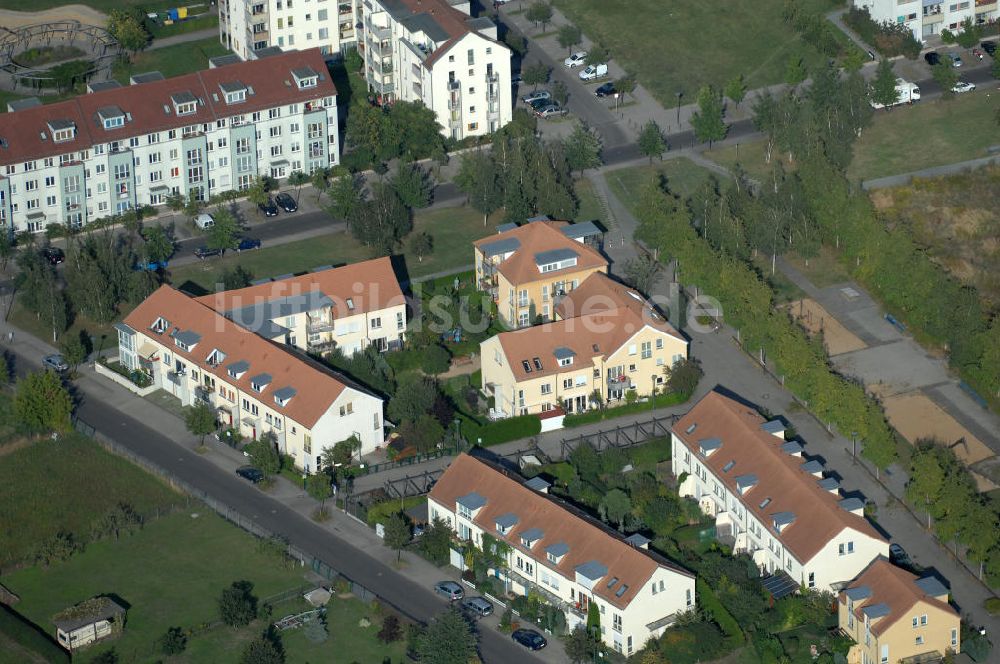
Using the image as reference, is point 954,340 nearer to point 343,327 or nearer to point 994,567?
point 994,567

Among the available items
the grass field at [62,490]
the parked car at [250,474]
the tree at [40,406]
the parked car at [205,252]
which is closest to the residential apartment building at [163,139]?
the parked car at [205,252]

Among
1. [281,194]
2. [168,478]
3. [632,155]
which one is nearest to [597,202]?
[632,155]

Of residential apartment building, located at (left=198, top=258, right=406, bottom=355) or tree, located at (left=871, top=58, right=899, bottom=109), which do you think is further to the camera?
tree, located at (left=871, top=58, right=899, bottom=109)

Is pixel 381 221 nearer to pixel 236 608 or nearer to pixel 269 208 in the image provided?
pixel 269 208

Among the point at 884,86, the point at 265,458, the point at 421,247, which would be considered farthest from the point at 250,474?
the point at 884,86

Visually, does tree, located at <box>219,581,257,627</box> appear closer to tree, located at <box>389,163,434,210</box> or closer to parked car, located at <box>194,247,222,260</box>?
parked car, located at <box>194,247,222,260</box>

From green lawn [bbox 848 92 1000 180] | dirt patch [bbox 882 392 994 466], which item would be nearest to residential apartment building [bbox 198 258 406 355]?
dirt patch [bbox 882 392 994 466]

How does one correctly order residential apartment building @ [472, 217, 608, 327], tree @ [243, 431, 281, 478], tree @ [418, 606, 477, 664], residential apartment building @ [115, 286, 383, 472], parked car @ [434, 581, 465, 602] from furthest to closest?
residential apartment building @ [472, 217, 608, 327] → residential apartment building @ [115, 286, 383, 472] → tree @ [243, 431, 281, 478] → parked car @ [434, 581, 465, 602] → tree @ [418, 606, 477, 664]
